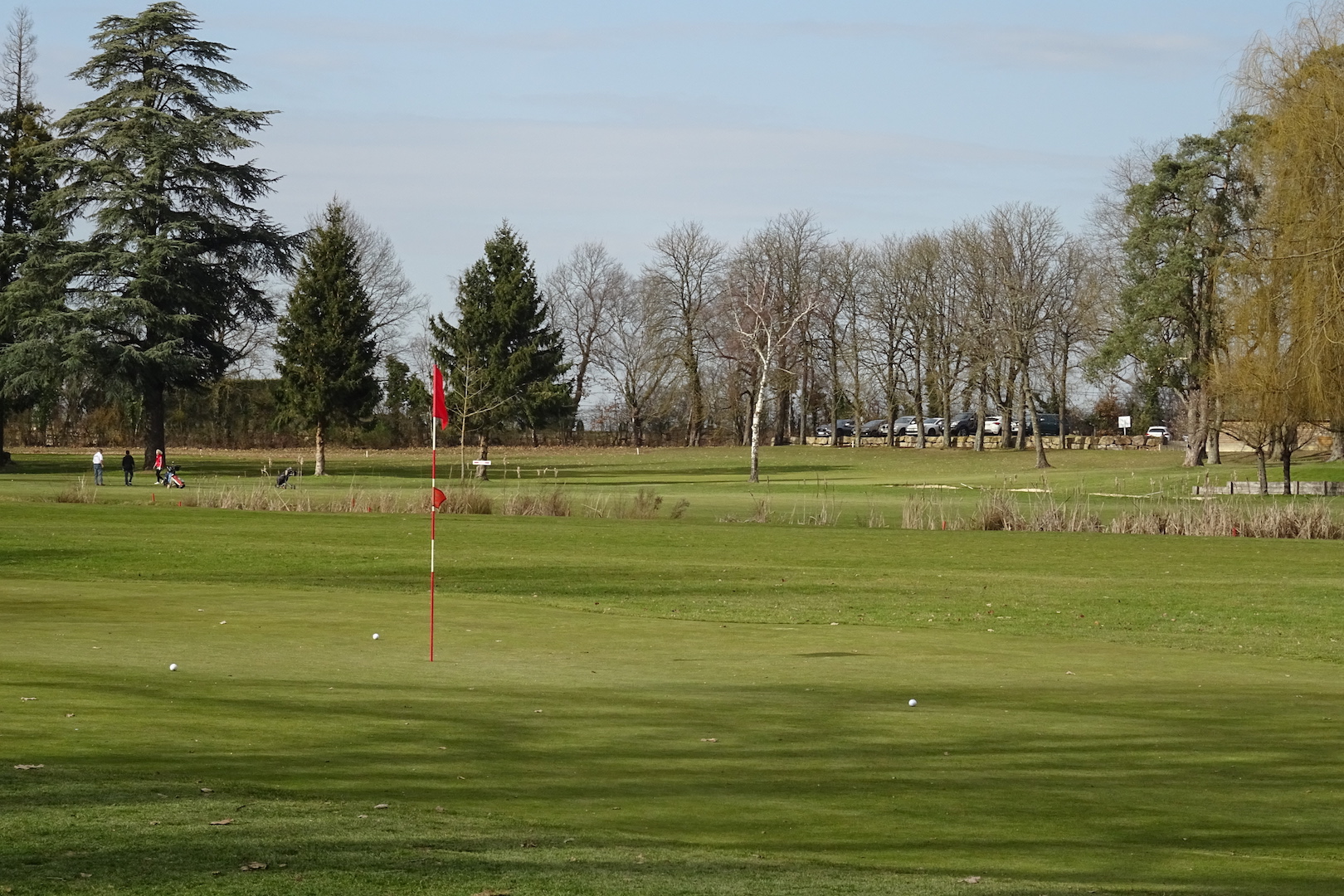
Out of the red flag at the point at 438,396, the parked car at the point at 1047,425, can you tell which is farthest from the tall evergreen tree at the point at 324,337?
the red flag at the point at 438,396

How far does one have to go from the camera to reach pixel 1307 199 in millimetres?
40406

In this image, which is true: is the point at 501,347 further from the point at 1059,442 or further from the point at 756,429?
the point at 1059,442

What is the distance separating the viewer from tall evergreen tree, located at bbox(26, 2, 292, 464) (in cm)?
6506

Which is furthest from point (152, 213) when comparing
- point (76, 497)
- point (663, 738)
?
point (663, 738)

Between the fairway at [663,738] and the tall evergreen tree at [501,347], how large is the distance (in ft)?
155

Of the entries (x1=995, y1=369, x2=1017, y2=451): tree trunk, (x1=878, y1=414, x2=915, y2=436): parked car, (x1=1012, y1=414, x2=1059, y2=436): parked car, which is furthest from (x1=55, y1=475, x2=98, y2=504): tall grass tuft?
(x1=1012, y1=414, x2=1059, y2=436): parked car

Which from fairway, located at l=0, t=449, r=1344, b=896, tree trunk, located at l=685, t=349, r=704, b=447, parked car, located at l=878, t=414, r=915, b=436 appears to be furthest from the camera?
parked car, located at l=878, t=414, r=915, b=436

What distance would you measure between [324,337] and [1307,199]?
42.0 metres

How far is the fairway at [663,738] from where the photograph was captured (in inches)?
234

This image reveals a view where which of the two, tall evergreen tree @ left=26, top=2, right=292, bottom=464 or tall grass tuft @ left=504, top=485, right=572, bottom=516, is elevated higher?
tall evergreen tree @ left=26, top=2, right=292, bottom=464

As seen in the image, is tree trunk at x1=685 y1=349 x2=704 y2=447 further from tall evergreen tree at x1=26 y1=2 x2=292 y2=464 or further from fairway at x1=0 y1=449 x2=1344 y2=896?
fairway at x1=0 y1=449 x2=1344 y2=896

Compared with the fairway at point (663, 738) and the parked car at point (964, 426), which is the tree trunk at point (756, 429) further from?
the parked car at point (964, 426)

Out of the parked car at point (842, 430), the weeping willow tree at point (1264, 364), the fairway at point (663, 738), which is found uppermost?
the weeping willow tree at point (1264, 364)

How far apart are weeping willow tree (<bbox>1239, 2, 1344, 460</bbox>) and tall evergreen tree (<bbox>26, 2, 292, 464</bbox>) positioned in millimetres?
43818
